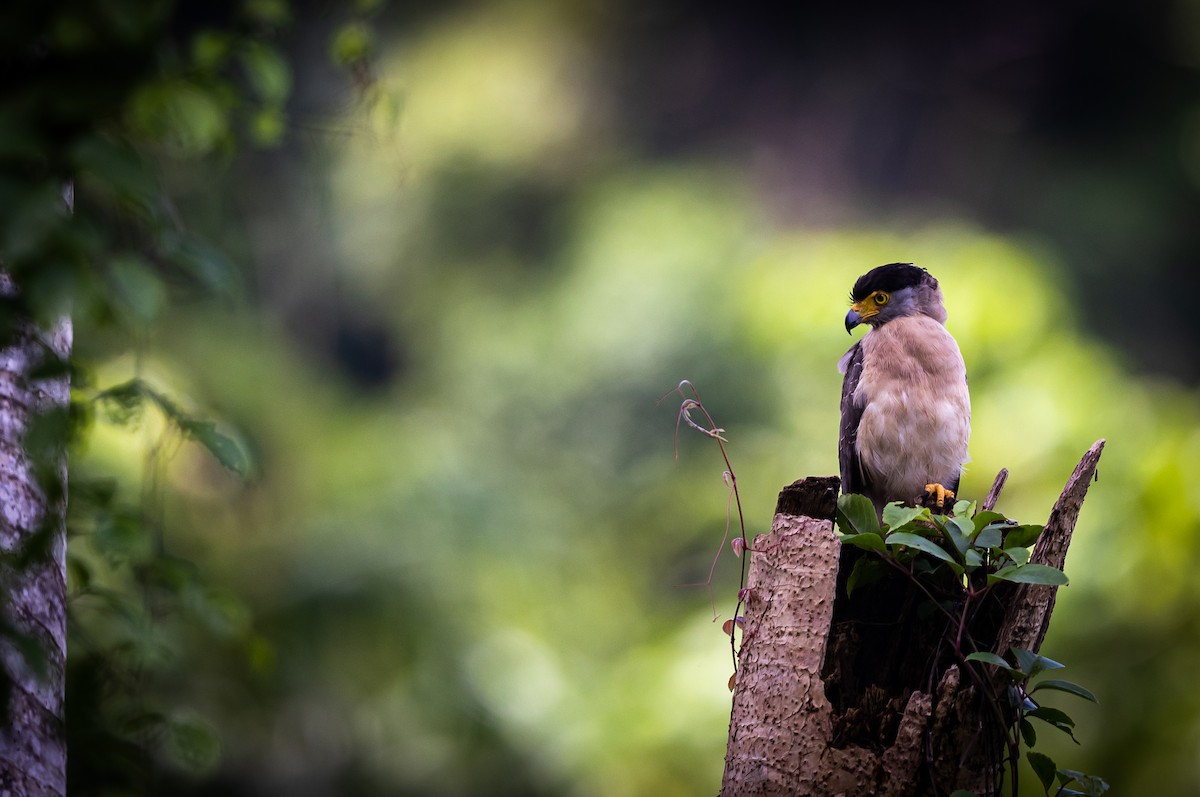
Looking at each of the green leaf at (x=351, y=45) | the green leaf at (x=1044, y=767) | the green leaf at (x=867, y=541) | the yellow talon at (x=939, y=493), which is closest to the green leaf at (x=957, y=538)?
the green leaf at (x=867, y=541)

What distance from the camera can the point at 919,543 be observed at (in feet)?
5.37

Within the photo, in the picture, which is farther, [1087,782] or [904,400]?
[904,400]

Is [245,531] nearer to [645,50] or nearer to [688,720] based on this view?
[688,720]

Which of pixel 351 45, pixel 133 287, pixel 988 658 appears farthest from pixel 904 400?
pixel 133 287

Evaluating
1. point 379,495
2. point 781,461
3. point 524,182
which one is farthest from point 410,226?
point 781,461

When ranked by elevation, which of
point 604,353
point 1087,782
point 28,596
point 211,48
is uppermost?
point 604,353

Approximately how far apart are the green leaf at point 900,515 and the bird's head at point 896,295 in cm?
130

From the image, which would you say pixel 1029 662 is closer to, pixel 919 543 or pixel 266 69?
pixel 919 543

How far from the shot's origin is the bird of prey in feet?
9.09

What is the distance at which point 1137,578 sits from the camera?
13.4 ft

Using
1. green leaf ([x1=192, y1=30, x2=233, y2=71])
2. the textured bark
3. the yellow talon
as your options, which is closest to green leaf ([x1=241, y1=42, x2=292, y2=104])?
green leaf ([x1=192, y1=30, x2=233, y2=71])

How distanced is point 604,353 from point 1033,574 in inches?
240

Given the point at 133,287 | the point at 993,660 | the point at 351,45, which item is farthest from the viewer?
the point at 351,45

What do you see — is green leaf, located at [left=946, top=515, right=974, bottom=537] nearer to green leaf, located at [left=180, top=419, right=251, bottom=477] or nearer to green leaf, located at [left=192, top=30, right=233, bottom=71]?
green leaf, located at [left=180, top=419, right=251, bottom=477]
